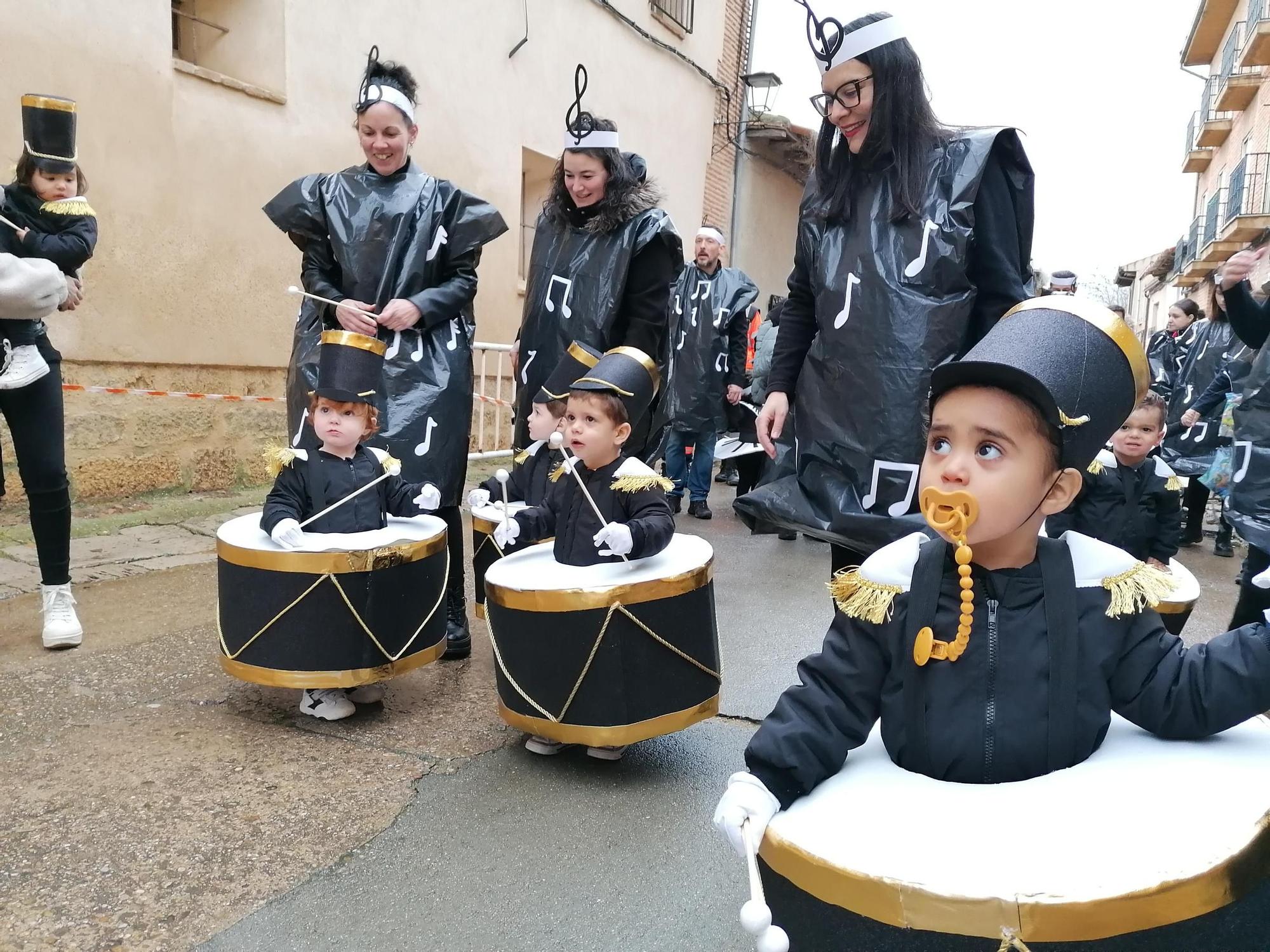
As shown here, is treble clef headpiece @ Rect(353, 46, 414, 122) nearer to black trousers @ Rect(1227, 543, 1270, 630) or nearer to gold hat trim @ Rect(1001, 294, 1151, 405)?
gold hat trim @ Rect(1001, 294, 1151, 405)

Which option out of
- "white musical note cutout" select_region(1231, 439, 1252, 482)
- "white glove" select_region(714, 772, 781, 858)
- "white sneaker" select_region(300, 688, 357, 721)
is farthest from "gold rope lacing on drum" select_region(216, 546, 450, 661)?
"white musical note cutout" select_region(1231, 439, 1252, 482)

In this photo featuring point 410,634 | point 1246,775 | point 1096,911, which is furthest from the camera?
point 410,634

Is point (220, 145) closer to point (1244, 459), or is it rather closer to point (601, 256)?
point (601, 256)

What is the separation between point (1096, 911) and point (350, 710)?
2362 mm

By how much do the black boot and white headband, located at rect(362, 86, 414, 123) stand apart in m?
1.69

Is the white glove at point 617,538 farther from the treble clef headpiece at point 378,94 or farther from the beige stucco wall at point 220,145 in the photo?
the beige stucco wall at point 220,145

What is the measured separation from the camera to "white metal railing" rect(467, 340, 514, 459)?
8328mm

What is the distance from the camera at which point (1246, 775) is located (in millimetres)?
1265

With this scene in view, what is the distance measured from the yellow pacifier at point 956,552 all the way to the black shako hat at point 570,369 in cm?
184

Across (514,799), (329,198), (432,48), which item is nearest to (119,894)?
(514,799)

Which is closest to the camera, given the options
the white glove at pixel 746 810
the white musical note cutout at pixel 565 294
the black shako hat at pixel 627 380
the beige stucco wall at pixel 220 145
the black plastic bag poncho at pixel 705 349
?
the white glove at pixel 746 810

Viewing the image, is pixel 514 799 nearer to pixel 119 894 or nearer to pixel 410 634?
pixel 410 634

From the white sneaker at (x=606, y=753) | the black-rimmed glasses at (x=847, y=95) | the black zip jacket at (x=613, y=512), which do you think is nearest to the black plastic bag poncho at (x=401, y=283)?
the black zip jacket at (x=613, y=512)

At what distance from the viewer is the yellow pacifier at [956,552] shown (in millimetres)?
1352
